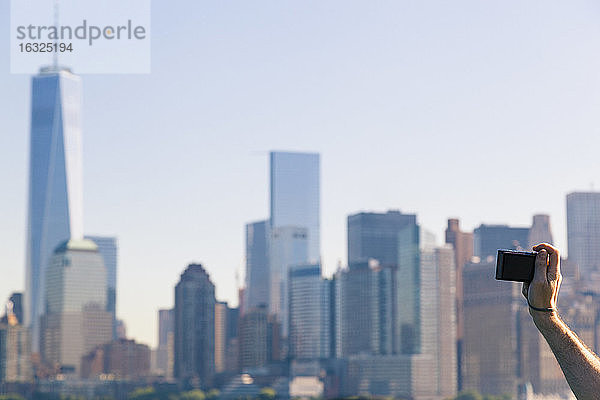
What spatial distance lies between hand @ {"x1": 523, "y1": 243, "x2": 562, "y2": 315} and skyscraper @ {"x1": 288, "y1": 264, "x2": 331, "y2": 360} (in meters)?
169

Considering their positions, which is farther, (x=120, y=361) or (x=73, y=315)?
(x=73, y=315)

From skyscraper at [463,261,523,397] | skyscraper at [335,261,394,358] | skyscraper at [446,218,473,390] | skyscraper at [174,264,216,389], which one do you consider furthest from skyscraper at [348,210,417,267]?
skyscraper at [463,261,523,397]

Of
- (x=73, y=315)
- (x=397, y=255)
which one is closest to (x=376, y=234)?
(x=397, y=255)

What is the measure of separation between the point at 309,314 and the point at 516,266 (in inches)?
6937

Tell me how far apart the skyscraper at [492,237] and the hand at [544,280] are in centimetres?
17394

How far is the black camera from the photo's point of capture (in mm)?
2801

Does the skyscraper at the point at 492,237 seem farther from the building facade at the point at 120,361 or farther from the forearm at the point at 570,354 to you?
the forearm at the point at 570,354

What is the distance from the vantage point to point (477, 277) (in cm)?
15200

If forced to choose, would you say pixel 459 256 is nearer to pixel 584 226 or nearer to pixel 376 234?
pixel 376 234

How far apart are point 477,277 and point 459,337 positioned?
304 inches

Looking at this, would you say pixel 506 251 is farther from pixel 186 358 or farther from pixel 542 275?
pixel 186 358

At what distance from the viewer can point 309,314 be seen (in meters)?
178

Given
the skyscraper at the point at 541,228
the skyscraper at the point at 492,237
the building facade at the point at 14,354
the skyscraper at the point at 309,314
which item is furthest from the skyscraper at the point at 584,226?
the building facade at the point at 14,354

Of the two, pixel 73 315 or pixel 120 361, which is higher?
pixel 73 315
